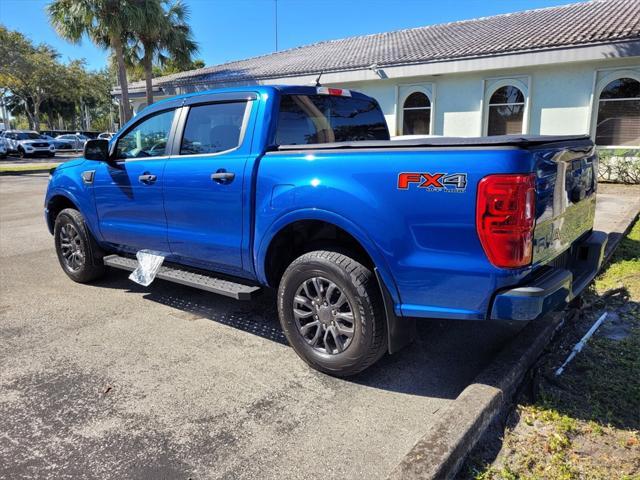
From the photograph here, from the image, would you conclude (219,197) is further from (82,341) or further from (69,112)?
(69,112)

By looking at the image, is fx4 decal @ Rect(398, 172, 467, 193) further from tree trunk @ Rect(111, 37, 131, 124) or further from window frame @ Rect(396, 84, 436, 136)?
tree trunk @ Rect(111, 37, 131, 124)

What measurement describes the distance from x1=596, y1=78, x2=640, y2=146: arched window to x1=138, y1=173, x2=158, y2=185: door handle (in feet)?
42.2

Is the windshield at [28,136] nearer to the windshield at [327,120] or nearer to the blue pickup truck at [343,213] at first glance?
the blue pickup truck at [343,213]

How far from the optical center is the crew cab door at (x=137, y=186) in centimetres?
434

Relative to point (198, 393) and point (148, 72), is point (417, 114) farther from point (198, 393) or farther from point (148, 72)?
point (198, 393)

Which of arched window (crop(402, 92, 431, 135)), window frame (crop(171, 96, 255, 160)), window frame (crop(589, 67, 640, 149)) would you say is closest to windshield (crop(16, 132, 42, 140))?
arched window (crop(402, 92, 431, 135))

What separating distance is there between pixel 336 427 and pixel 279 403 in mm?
425

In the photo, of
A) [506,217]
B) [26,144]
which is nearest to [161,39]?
[26,144]

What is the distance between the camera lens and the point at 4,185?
16328 millimetres

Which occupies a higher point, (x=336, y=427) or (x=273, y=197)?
(x=273, y=197)

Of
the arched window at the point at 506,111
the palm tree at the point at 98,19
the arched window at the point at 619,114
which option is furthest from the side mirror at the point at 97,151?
the palm tree at the point at 98,19

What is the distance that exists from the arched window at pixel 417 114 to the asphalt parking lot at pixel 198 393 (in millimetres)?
12724

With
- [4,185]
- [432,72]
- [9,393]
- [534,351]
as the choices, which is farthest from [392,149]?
[4,185]

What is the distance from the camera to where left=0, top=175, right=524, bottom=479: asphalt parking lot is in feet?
8.34
